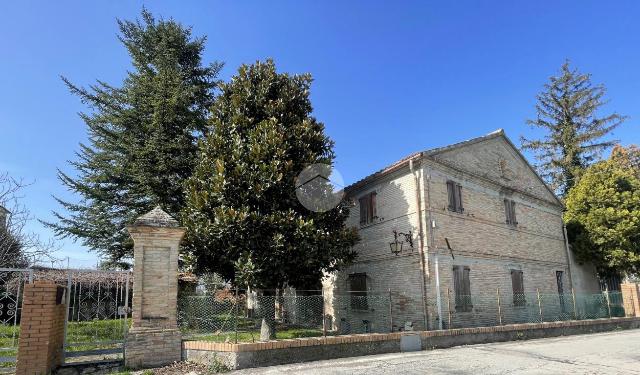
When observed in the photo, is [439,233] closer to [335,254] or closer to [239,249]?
[335,254]

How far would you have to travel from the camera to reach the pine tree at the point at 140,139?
18297 mm

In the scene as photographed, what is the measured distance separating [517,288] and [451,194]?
5387 mm

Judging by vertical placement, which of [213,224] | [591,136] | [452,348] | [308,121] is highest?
[591,136]

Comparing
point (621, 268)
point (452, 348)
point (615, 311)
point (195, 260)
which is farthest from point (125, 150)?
point (621, 268)

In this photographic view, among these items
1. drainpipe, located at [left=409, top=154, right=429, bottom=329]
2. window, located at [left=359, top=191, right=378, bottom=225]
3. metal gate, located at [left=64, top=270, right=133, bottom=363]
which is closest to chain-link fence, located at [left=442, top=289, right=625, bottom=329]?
drainpipe, located at [left=409, top=154, right=429, bottom=329]

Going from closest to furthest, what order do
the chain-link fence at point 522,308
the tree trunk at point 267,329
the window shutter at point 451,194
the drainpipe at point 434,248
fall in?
the tree trunk at point 267,329, the drainpipe at point 434,248, the chain-link fence at point 522,308, the window shutter at point 451,194

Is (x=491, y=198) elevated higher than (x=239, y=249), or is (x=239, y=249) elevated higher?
(x=491, y=198)

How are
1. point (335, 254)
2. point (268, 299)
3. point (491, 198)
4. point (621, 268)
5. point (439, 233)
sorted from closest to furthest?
point (268, 299) → point (335, 254) → point (439, 233) → point (491, 198) → point (621, 268)

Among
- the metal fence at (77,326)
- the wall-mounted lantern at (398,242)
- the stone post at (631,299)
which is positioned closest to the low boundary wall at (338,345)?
the metal fence at (77,326)

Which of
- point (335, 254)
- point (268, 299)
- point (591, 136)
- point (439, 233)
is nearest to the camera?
point (268, 299)

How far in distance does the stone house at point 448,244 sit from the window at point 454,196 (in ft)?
0.14

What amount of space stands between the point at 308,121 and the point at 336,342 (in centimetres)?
668

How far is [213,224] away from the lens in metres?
12.3

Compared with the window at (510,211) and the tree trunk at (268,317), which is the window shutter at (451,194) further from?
the tree trunk at (268,317)
